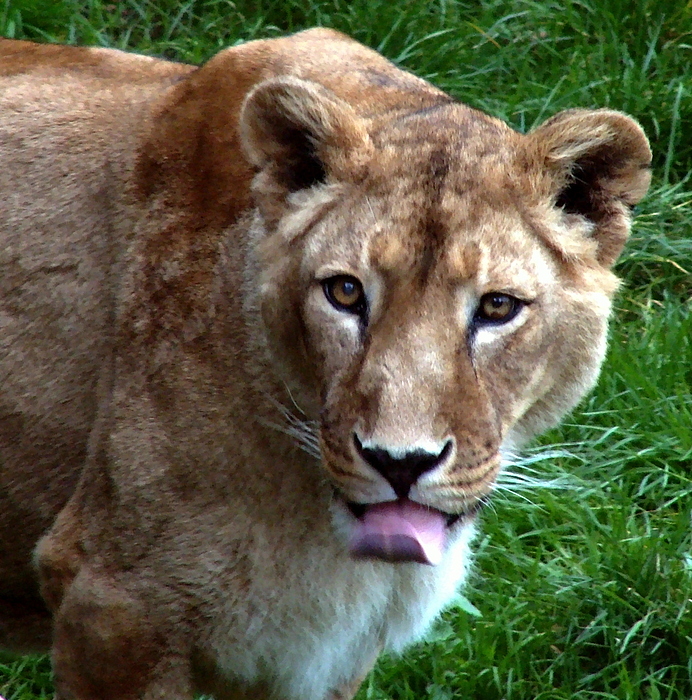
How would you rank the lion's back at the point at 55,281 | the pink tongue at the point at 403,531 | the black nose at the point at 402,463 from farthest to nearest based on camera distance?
1. the lion's back at the point at 55,281
2. the pink tongue at the point at 403,531
3. the black nose at the point at 402,463

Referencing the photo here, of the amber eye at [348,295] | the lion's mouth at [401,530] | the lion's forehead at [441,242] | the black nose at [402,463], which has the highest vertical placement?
the lion's forehead at [441,242]

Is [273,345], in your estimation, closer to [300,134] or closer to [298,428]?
[298,428]

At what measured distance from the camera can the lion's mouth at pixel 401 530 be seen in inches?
125

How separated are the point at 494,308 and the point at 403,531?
1.88ft

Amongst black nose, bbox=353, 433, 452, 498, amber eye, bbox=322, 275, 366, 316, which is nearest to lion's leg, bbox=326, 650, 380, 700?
black nose, bbox=353, 433, 452, 498

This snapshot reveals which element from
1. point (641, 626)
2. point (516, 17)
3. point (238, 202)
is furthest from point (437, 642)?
point (516, 17)

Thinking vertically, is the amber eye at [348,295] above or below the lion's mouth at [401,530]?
above

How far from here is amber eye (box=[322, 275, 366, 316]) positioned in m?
3.24

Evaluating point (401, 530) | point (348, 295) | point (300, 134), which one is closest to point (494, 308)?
point (348, 295)

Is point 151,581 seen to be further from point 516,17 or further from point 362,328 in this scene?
point 516,17

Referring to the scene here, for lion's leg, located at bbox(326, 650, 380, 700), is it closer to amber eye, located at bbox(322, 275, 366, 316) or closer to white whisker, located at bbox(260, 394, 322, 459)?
white whisker, located at bbox(260, 394, 322, 459)

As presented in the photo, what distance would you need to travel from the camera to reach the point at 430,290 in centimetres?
317

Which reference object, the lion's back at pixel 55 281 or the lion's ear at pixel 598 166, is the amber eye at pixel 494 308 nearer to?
the lion's ear at pixel 598 166

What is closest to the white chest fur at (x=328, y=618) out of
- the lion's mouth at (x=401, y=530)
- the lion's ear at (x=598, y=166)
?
the lion's mouth at (x=401, y=530)
